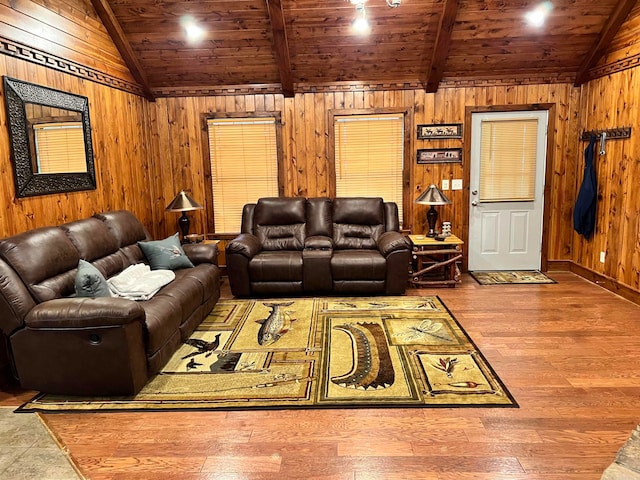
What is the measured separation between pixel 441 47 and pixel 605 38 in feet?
5.51

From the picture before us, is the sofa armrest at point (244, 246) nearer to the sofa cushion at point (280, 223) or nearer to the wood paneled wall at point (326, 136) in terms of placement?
the sofa cushion at point (280, 223)

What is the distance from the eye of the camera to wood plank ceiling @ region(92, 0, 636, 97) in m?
4.41

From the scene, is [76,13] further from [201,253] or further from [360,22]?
[360,22]

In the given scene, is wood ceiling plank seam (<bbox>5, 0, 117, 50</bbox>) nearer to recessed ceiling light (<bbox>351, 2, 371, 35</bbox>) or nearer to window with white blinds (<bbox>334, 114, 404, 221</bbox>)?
recessed ceiling light (<bbox>351, 2, 371, 35</bbox>)

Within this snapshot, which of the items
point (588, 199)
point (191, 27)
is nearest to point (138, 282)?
point (191, 27)

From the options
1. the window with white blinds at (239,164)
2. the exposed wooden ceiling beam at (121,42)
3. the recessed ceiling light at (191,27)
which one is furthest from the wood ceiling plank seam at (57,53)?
the window with white blinds at (239,164)

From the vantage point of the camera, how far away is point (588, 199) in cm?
504

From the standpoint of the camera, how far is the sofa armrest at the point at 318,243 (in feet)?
16.3

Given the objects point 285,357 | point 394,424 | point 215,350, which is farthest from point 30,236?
point 394,424

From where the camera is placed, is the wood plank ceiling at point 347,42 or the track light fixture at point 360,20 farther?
the wood plank ceiling at point 347,42

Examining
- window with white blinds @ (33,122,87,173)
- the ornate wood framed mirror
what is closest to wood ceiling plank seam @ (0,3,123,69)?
the ornate wood framed mirror

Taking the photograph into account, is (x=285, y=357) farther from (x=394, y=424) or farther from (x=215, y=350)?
(x=394, y=424)

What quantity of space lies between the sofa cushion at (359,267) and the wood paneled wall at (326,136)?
1.23 metres

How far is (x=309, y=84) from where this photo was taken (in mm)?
5504
